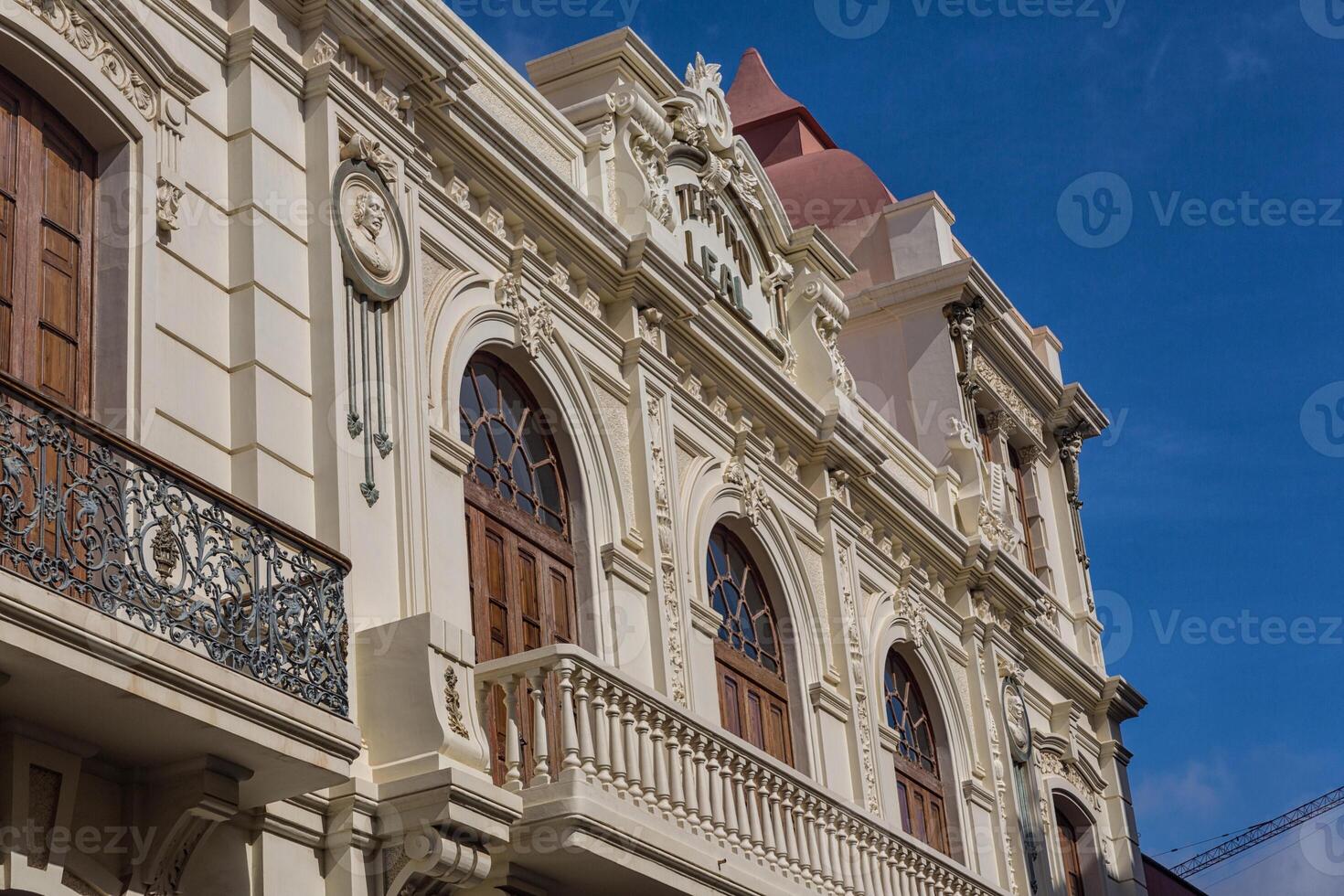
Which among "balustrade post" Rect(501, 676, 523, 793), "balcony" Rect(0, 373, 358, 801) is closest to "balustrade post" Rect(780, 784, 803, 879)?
"balustrade post" Rect(501, 676, 523, 793)

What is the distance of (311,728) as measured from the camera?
8516mm

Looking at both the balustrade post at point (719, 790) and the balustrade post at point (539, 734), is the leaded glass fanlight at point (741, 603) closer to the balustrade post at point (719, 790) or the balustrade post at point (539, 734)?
the balustrade post at point (719, 790)

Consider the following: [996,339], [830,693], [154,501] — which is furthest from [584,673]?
[996,339]

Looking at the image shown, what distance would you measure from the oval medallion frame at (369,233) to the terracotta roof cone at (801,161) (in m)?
12.0

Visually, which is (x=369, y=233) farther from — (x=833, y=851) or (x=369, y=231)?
(x=833, y=851)

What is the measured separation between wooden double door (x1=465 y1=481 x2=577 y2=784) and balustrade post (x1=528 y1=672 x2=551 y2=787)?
1.38 ft

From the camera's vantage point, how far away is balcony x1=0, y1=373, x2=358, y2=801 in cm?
740

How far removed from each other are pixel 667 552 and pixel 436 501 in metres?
2.93

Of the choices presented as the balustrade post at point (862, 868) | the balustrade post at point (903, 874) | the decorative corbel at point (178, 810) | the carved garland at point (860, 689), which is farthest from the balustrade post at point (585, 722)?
the carved garland at point (860, 689)

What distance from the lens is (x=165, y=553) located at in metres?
8.23

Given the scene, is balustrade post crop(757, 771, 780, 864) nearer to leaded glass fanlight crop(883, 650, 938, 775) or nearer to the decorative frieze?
leaded glass fanlight crop(883, 650, 938, 775)

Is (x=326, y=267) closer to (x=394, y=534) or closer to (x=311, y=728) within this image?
(x=394, y=534)

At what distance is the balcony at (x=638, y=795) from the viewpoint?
34.0 feet

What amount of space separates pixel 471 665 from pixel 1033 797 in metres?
10.8
